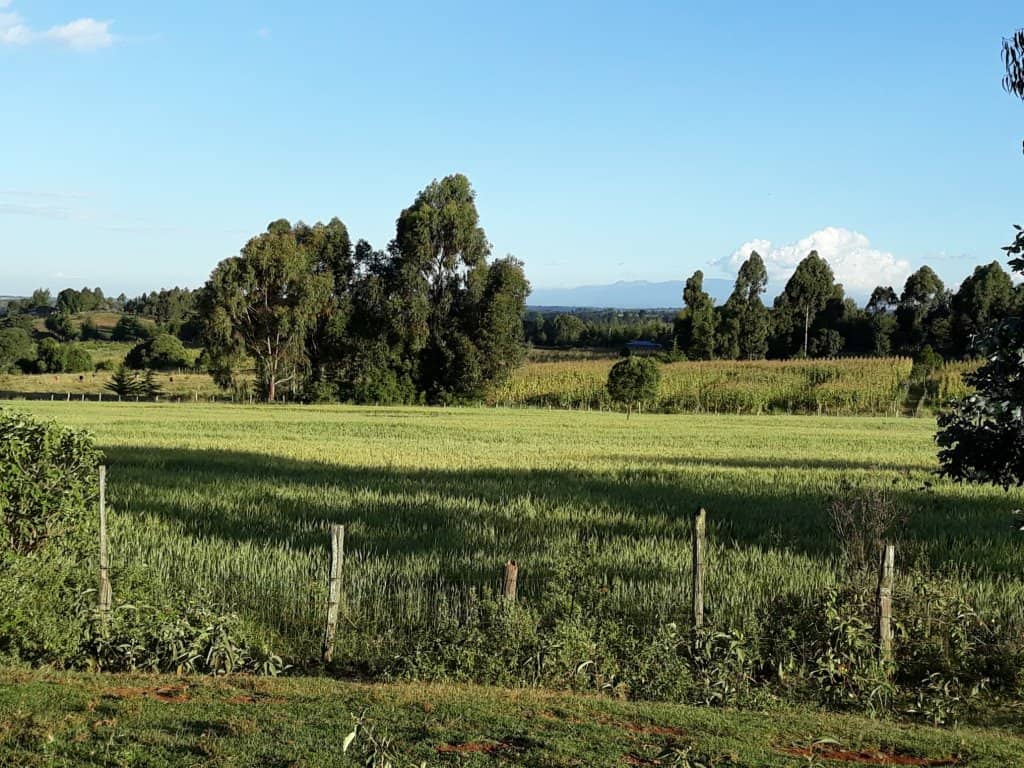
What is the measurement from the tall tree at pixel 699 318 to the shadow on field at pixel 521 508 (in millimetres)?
64998

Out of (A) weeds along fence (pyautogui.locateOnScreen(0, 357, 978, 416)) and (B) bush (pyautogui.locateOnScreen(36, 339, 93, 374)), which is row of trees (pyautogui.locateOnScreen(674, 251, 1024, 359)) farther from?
(B) bush (pyautogui.locateOnScreen(36, 339, 93, 374))

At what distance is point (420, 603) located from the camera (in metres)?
9.65

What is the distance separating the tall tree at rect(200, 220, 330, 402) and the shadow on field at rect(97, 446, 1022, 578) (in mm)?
37038

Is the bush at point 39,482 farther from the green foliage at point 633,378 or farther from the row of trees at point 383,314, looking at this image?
the row of trees at point 383,314

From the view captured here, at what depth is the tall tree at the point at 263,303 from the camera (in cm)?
5891

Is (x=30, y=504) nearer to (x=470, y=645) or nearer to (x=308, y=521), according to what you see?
(x=470, y=645)

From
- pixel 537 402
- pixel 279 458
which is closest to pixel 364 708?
pixel 279 458

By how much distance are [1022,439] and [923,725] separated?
97.6 inches

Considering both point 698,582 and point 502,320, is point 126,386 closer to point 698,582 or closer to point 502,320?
point 502,320

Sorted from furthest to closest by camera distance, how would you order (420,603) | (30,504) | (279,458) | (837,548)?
(279,458), (837,548), (420,603), (30,504)

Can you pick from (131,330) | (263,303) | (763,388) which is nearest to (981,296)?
(763,388)

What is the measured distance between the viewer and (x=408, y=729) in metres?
5.99

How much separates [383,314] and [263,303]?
8.47m

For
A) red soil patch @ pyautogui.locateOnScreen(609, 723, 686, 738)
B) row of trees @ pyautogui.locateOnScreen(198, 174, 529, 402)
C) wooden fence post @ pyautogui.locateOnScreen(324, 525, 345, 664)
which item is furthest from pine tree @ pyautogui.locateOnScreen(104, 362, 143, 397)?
red soil patch @ pyautogui.locateOnScreen(609, 723, 686, 738)
